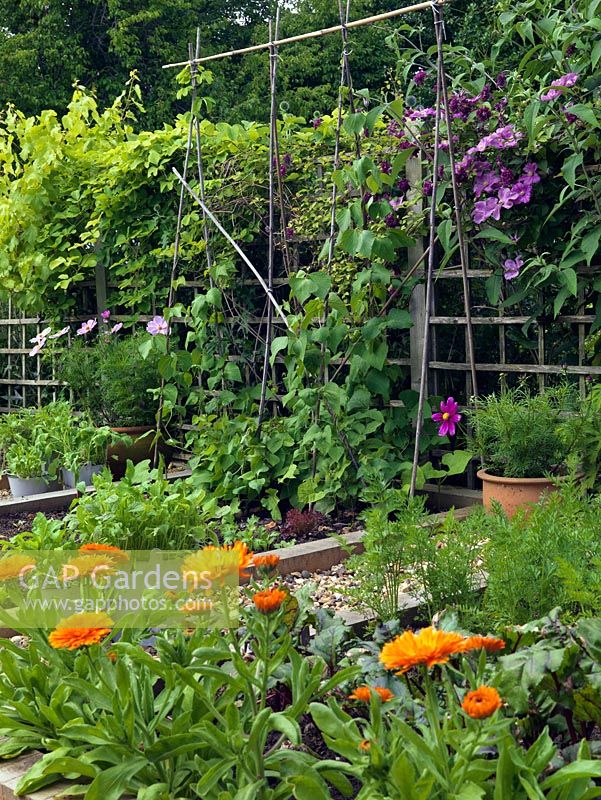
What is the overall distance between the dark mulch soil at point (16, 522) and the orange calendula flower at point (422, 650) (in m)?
3.37

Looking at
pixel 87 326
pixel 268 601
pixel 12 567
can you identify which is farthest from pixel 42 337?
pixel 268 601

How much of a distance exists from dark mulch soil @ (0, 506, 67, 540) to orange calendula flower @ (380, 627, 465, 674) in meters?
3.37

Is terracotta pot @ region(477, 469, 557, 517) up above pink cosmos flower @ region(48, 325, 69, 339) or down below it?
below

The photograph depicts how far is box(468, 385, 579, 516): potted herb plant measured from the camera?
373 centimetres

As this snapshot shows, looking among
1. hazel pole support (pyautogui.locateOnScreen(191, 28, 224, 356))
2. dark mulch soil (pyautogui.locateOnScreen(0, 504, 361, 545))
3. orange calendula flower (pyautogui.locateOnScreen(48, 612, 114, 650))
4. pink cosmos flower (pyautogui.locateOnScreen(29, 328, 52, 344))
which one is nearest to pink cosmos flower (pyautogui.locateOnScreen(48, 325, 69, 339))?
pink cosmos flower (pyautogui.locateOnScreen(29, 328, 52, 344))

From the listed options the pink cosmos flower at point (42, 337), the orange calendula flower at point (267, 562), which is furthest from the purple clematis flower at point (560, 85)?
the pink cosmos flower at point (42, 337)

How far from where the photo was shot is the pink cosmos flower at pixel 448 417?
4254mm

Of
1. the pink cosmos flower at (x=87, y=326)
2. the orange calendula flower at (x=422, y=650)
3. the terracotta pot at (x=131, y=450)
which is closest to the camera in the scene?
the orange calendula flower at (x=422, y=650)

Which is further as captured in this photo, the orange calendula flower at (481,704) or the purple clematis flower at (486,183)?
the purple clematis flower at (486,183)

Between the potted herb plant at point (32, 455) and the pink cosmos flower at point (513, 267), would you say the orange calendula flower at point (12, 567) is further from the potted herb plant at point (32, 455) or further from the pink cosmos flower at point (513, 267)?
the potted herb plant at point (32, 455)

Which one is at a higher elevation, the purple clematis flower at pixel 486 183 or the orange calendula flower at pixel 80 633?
the purple clematis flower at pixel 486 183

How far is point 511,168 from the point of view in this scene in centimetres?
421

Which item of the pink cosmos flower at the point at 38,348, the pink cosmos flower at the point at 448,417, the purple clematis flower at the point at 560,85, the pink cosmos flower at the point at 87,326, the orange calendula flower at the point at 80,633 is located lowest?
the orange calendula flower at the point at 80,633

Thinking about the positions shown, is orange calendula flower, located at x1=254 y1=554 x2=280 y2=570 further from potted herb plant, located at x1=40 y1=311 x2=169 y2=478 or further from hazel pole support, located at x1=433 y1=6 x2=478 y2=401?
potted herb plant, located at x1=40 y1=311 x2=169 y2=478
